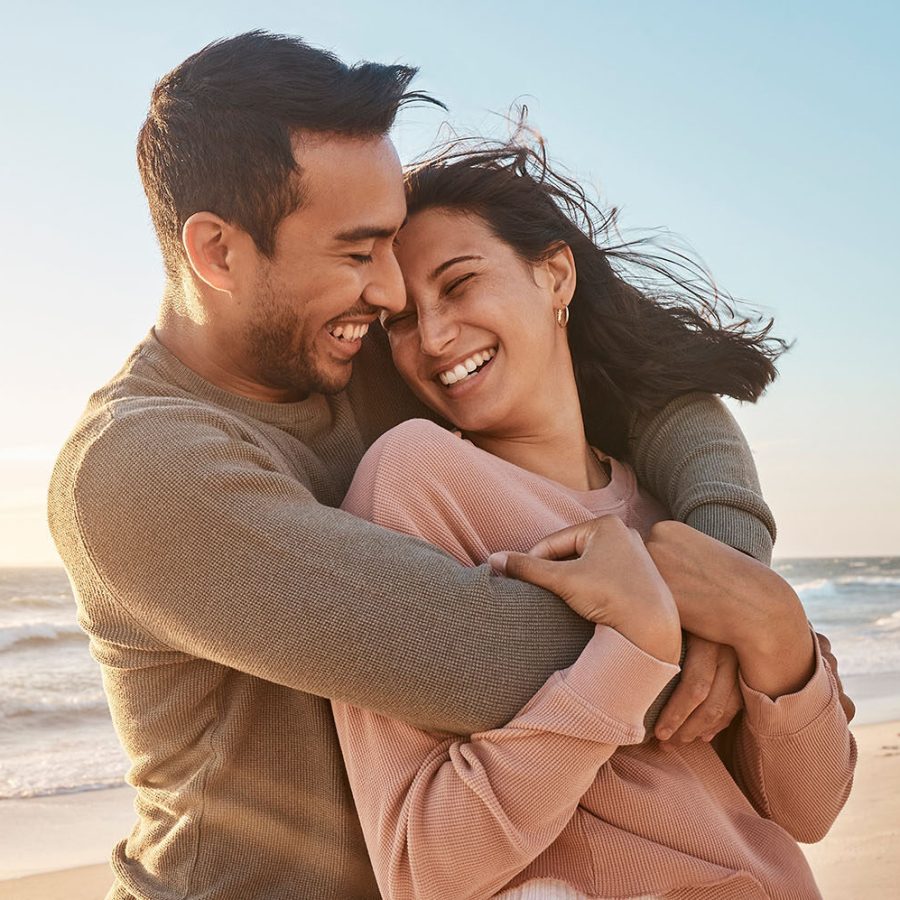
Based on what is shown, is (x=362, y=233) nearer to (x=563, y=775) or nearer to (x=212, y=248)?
(x=212, y=248)

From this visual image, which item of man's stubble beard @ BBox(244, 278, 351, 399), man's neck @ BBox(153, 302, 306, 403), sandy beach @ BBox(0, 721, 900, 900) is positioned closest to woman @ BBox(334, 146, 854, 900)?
man's stubble beard @ BBox(244, 278, 351, 399)

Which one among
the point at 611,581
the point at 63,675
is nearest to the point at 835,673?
the point at 611,581

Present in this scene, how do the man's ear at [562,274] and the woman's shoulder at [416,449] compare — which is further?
the man's ear at [562,274]

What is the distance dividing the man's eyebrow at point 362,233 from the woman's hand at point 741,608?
0.91m

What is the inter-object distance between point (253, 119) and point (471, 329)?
66 centimetres

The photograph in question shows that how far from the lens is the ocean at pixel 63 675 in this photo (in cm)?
728

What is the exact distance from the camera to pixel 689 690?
6.55ft

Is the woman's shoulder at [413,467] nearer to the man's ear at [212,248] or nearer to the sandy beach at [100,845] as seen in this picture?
the man's ear at [212,248]

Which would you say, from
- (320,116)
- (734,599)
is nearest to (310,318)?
(320,116)

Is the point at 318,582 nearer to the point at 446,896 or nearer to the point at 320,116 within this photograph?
the point at 446,896

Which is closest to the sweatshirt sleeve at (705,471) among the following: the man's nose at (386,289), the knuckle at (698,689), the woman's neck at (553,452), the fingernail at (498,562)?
the woman's neck at (553,452)

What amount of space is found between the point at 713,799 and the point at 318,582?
0.83 meters

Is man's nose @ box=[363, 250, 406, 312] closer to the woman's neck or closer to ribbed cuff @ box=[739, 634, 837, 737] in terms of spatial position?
the woman's neck

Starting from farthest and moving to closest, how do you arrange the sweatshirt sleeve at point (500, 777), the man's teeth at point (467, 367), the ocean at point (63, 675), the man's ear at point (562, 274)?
the ocean at point (63, 675) → the man's ear at point (562, 274) → the man's teeth at point (467, 367) → the sweatshirt sleeve at point (500, 777)
